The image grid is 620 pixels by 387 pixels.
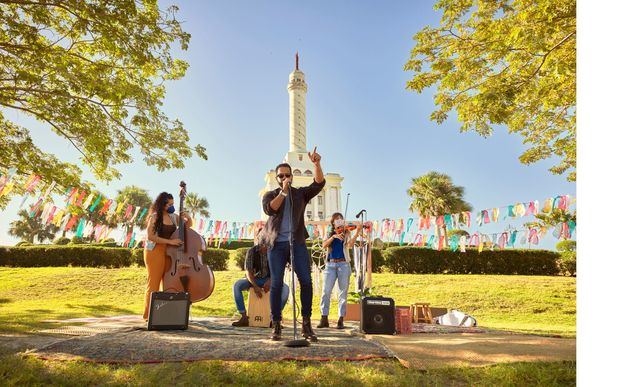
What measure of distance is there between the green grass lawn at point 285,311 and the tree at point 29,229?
170ft

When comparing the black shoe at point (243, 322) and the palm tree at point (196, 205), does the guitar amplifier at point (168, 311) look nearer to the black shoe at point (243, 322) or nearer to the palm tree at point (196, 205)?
the black shoe at point (243, 322)

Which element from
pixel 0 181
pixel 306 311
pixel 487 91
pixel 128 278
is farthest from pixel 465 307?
pixel 0 181

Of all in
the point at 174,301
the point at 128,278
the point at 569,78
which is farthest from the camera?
the point at 128,278

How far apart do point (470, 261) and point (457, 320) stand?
12.0 meters

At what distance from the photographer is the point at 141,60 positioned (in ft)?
27.5

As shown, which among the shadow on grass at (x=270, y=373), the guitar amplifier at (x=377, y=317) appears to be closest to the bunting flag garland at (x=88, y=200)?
the shadow on grass at (x=270, y=373)

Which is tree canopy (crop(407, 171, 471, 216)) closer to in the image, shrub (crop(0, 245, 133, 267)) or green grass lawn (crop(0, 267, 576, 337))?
green grass lawn (crop(0, 267, 576, 337))

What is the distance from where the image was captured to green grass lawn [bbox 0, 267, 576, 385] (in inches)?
127

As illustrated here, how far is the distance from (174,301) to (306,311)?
6.88ft

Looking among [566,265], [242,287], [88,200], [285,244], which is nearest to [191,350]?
[285,244]

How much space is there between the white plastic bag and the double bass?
5.27 meters

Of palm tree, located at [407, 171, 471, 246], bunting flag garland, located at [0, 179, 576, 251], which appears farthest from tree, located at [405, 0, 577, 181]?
palm tree, located at [407, 171, 471, 246]
